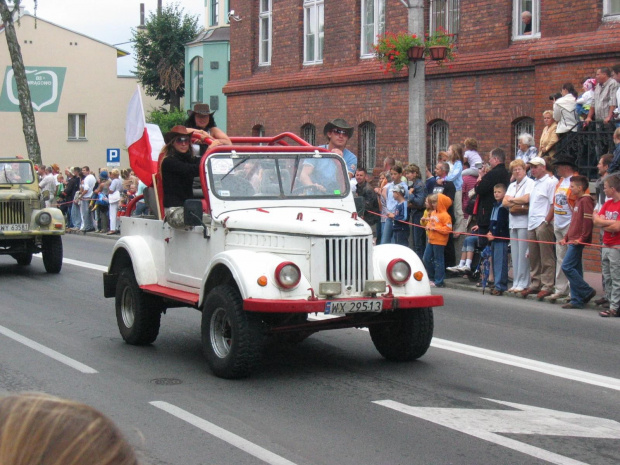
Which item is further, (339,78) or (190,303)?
(339,78)

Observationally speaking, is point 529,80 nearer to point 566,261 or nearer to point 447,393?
point 566,261

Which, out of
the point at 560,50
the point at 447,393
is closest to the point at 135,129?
the point at 447,393

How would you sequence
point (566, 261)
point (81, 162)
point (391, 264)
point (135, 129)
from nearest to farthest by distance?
point (391, 264) → point (135, 129) → point (566, 261) → point (81, 162)

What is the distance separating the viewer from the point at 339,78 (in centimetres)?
2627

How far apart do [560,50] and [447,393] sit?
12564mm

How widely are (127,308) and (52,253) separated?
7.36 meters

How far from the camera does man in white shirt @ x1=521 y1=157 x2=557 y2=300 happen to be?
45.1 feet

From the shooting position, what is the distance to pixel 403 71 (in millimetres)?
23938

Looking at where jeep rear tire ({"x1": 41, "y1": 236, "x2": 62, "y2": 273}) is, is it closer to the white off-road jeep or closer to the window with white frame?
the white off-road jeep

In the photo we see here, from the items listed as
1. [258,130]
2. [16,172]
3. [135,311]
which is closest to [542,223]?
[135,311]

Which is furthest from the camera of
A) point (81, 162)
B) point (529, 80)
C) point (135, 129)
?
point (81, 162)

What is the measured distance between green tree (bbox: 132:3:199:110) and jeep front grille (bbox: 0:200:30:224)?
4565 cm

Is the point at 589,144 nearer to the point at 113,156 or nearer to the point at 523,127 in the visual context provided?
the point at 523,127

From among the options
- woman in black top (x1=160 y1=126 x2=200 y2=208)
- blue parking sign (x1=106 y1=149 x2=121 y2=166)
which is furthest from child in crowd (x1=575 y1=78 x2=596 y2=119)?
blue parking sign (x1=106 y1=149 x2=121 y2=166)
